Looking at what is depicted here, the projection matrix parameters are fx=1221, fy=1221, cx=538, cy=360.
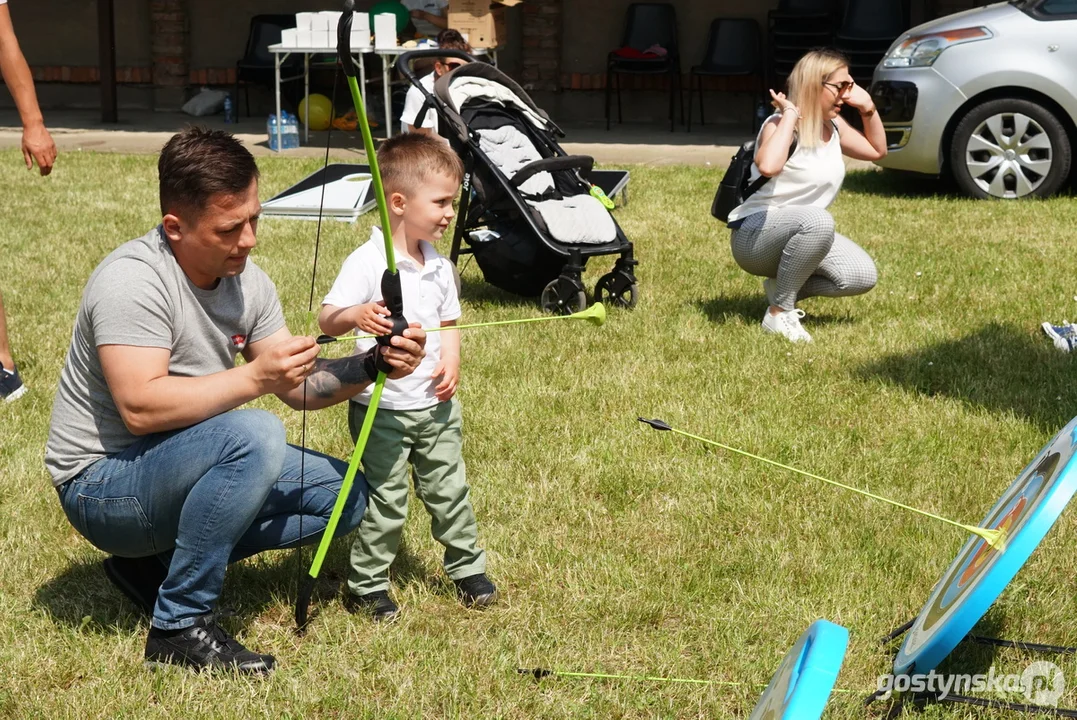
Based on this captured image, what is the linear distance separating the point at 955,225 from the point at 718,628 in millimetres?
5610

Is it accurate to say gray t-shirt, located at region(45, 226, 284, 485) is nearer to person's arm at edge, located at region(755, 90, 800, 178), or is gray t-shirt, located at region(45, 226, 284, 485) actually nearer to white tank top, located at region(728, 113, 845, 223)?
person's arm at edge, located at region(755, 90, 800, 178)

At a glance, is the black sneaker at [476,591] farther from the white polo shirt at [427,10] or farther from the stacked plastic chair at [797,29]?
the stacked plastic chair at [797,29]

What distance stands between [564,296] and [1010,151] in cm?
439

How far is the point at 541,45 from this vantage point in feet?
46.2

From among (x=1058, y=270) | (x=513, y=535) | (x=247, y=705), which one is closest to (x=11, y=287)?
(x=513, y=535)

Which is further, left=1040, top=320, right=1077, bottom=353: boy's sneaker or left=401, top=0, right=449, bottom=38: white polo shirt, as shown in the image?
left=401, top=0, right=449, bottom=38: white polo shirt

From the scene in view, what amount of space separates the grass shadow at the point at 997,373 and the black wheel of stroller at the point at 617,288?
138cm

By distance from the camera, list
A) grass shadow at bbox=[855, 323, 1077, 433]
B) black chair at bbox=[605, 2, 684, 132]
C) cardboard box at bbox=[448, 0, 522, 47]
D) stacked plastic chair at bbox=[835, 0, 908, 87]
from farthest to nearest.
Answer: black chair at bbox=[605, 2, 684, 132] < stacked plastic chair at bbox=[835, 0, 908, 87] < cardboard box at bbox=[448, 0, 522, 47] < grass shadow at bbox=[855, 323, 1077, 433]

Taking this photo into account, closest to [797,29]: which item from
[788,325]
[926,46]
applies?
[926,46]

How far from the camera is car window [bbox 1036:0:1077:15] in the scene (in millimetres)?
8477

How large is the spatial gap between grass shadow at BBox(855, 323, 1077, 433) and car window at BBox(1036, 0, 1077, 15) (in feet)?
12.7

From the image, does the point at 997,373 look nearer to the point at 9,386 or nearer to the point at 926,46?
the point at 9,386

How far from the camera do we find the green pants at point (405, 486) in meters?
3.13

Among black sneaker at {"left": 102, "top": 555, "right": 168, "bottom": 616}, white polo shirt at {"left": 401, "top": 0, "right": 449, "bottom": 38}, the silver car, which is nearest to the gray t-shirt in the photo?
black sneaker at {"left": 102, "top": 555, "right": 168, "bottom": 616}
